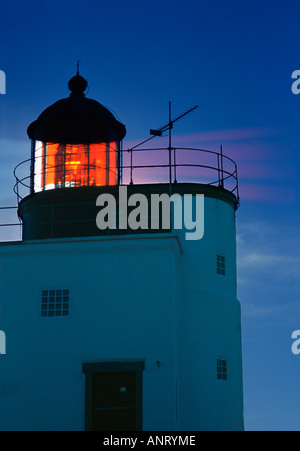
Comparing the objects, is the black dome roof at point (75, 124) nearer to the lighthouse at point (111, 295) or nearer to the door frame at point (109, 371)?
the lighthouse at point (111, 295)

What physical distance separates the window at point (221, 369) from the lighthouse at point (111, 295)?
4 centimetres

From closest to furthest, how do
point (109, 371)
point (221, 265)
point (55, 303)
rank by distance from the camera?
1. point (109, 371)
2. point (55, 303)
3. point (221, 265)

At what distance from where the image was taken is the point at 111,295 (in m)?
31.9

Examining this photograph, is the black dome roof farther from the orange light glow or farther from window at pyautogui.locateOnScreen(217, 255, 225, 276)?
window at pyautogui.locateOnScreen(217, 255, 225, 276)

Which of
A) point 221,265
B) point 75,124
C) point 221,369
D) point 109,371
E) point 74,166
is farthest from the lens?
point 75,124

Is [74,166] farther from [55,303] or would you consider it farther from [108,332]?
[108,332]

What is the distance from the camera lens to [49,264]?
3272 centimetres

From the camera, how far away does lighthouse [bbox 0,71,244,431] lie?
31.1 m

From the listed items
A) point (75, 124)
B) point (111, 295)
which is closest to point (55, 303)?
point (111, 295)

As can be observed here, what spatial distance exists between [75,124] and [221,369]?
10885 mm

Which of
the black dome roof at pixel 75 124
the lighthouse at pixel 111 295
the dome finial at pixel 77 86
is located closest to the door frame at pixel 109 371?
the lighthouse at pixel 111 295

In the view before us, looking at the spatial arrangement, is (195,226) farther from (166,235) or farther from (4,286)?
(4,286)

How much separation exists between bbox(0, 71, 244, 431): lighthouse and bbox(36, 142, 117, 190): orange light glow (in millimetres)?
49
